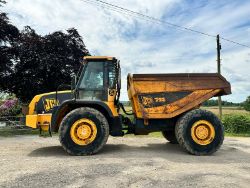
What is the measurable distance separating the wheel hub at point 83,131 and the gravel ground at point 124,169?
A: 19.2 inches

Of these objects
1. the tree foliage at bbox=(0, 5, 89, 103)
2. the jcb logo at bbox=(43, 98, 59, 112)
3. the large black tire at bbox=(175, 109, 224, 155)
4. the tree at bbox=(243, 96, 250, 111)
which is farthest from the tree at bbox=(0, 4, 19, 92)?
the tree at bbox=(243, 96, 250, 111)

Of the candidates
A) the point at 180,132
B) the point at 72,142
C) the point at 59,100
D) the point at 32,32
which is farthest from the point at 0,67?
the point at 180,132

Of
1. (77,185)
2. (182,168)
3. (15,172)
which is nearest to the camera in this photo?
(77,185)

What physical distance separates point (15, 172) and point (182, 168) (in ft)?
11.5

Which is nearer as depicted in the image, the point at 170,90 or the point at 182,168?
the point at 182,168

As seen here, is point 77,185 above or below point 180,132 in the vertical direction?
below

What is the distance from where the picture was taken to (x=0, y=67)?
1691cm

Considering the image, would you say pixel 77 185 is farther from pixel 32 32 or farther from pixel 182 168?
pixel 32 32

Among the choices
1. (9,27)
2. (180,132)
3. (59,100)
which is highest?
(9,27)

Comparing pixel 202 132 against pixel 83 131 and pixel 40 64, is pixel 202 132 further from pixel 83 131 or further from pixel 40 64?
pixel 40 64

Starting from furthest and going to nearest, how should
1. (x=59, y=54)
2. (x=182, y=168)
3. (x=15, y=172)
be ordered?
1. (x=59, y=54)
2. (x=182, y=168)
3. (x=15, y=172)

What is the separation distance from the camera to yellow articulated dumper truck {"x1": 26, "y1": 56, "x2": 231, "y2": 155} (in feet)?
30.5

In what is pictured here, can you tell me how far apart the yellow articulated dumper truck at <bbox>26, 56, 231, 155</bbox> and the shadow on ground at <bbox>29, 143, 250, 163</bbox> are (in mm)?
396

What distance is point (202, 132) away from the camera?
9422mm
